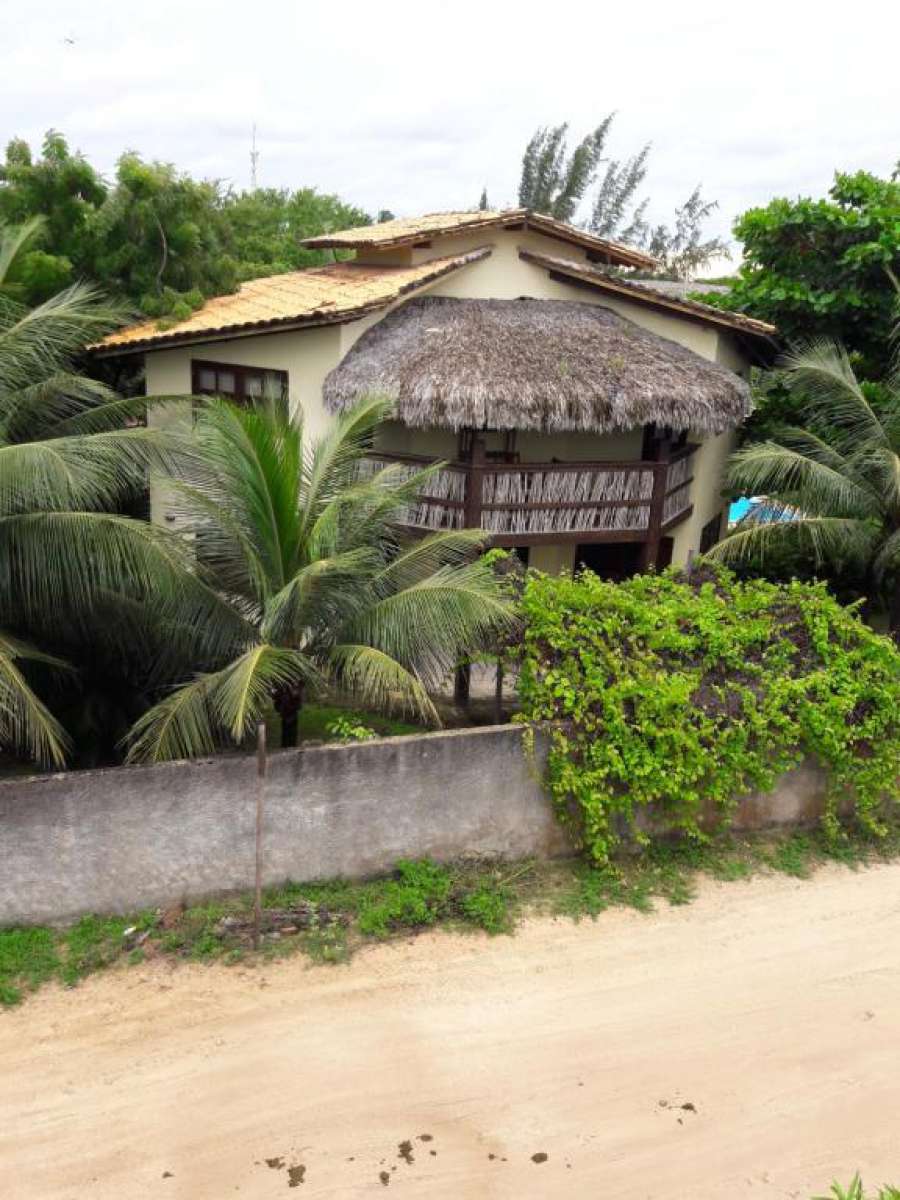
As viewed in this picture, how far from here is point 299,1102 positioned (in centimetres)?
602

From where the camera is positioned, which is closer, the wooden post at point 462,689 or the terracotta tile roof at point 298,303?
the wooden post at point 462,689

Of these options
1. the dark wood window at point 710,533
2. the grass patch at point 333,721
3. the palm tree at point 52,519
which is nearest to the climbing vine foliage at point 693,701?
the grass patch at point 333,721

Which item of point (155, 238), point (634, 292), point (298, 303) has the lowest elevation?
point (298, 303)

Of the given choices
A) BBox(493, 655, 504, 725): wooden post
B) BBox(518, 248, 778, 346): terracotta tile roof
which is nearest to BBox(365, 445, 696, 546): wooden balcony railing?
BBox(518, 248, 778, 346): terracotta tile roof

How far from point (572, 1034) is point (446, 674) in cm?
332

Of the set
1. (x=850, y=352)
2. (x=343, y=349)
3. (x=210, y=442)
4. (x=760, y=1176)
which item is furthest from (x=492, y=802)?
(x=850, y=352)

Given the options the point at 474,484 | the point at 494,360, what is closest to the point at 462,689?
the point at 474,484

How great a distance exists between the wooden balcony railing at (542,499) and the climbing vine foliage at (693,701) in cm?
320

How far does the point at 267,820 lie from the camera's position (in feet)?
25.0

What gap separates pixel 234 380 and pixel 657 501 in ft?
21.6

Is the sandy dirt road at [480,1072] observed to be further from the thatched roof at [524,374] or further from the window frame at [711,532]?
the window frame at [711,532]

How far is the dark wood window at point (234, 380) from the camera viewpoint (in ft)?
43.8

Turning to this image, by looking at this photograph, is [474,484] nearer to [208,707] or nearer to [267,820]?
[208,707]

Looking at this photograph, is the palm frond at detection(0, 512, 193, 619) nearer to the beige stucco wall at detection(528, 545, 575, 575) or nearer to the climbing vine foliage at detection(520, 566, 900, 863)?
the climbing vine foliage at detection(520, 566, 900, 863)
